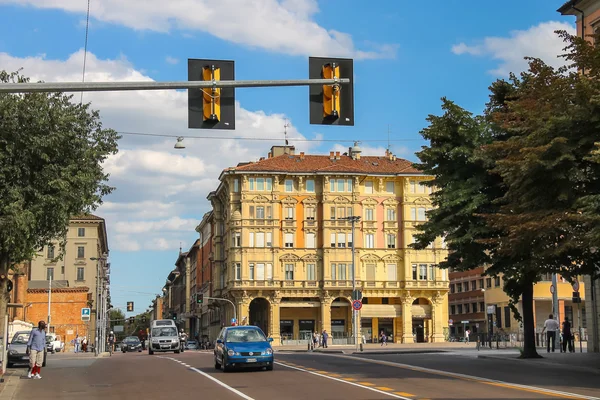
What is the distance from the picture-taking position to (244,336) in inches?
1114

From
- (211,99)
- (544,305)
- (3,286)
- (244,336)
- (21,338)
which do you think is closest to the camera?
(211,99)

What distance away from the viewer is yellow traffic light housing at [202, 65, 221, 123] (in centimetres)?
1489

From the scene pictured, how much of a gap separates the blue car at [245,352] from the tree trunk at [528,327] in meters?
11.7

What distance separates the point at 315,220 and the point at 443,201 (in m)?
63.2

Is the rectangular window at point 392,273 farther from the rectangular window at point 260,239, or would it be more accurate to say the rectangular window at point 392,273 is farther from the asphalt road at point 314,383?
the asphalt road at point 314,383

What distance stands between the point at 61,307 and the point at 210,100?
79309 mm

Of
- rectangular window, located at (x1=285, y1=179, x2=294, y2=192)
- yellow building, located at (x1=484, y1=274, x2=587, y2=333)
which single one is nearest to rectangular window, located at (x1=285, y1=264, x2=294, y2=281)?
rectangular window, located at (x1=285, y1=179, x2=294, y2=192)

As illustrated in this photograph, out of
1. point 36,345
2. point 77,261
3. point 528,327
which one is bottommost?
point 36,345

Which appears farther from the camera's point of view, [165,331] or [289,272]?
[289,272]

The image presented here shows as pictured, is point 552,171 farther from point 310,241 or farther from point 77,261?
point 77,261

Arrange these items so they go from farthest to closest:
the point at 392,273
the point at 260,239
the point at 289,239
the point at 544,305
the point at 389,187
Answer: the point at 389,187, the point at 392,273, the point at 289,239, the point at 260,239, the point at 544,305

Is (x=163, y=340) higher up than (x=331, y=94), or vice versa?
(x=331, y=94)

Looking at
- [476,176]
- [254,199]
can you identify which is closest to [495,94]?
[476,176]

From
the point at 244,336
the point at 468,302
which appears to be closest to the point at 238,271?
the point at 468,302
